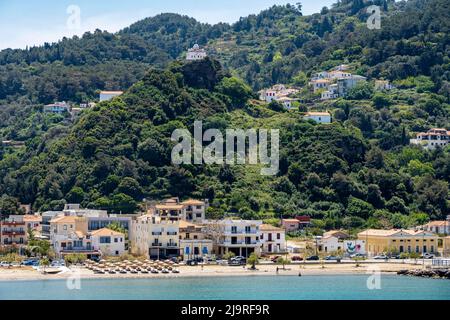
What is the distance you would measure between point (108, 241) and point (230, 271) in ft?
27.4

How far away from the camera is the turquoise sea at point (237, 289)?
153 feet

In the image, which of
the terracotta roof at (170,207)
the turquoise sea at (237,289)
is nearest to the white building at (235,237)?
the terracotta roof at (170,207)

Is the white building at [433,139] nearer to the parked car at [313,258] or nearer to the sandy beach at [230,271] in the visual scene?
the parked car at [313,258]

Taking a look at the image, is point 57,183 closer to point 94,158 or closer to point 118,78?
point 94,158

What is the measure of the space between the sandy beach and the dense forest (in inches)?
464

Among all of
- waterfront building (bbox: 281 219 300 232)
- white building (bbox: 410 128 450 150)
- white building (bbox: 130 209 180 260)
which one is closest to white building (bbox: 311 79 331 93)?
white building (bbox: 410 128 450 150)

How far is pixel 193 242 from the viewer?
2452 inches

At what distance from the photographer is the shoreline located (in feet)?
179

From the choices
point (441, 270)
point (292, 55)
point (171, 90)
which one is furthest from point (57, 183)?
point (292, 55)

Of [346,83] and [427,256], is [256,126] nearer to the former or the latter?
[427,256]

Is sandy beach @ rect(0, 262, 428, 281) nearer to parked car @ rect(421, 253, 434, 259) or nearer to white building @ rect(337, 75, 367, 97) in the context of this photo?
parked car @ rect(421, 253, 434, 259)

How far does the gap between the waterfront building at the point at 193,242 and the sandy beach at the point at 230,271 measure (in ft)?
11.3

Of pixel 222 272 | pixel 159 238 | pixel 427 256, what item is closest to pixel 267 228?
pixel 159 238

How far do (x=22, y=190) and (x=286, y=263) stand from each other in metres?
25.6
